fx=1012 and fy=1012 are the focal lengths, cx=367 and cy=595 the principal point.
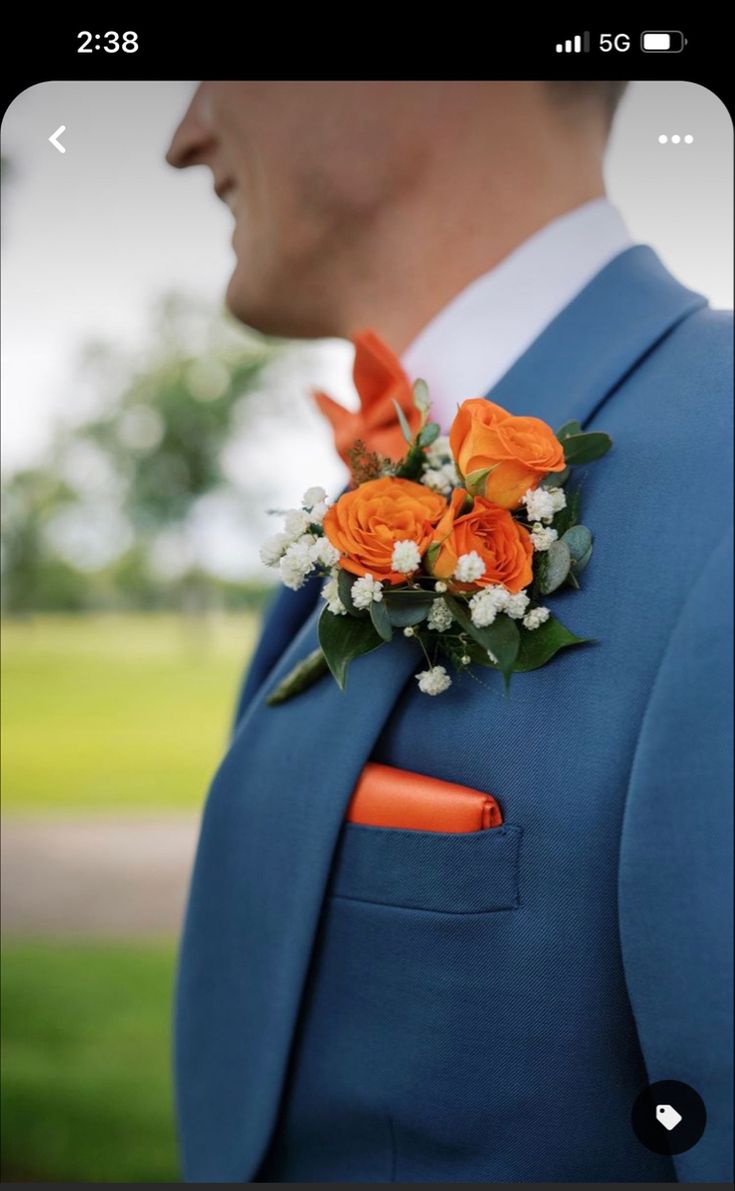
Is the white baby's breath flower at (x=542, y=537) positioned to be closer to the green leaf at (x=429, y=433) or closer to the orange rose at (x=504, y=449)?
the orange rose at (x=504, y=449)

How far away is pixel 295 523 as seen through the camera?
0.84 m

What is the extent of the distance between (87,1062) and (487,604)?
11.8ft

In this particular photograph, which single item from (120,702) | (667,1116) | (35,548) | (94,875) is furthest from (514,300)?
(120,702)

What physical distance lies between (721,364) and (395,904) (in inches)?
20.5

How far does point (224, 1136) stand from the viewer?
95 centimetres

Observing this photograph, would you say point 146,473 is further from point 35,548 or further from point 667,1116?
point 667,1116

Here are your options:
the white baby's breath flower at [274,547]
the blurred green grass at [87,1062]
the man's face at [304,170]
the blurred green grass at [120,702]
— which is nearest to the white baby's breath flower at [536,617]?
the white baby's breath flower at [274,547]

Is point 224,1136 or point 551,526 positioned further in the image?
point 224,1136

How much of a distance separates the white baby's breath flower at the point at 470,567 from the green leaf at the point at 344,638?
0.32 feet

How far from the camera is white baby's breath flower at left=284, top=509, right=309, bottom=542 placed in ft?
2.76

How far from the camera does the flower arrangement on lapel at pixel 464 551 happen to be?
790 mm

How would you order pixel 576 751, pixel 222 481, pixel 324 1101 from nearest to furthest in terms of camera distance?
pixel 576 751, pixel 324 1101, pixel 222 481
